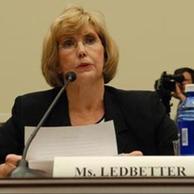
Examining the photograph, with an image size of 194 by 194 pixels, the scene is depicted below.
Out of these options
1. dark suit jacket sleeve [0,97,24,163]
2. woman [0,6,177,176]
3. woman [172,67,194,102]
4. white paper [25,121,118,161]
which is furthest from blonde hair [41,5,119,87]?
woman [172,67,194,102]

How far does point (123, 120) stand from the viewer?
1.88m

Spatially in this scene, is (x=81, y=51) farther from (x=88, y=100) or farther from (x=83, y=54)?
(x=88, y=100)

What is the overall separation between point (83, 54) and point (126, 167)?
0.81m

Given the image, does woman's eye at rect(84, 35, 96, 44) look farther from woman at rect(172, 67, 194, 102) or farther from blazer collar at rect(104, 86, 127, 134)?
woman at rect(172, 67, 194, 102)

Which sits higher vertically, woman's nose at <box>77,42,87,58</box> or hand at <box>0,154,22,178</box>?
woman's nose at <box>77,42,87,58</box>

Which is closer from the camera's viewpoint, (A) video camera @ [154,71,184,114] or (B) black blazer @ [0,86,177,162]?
(B) black blazer @ [0,86,177,162]

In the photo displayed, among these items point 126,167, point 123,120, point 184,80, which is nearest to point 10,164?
point 126,167

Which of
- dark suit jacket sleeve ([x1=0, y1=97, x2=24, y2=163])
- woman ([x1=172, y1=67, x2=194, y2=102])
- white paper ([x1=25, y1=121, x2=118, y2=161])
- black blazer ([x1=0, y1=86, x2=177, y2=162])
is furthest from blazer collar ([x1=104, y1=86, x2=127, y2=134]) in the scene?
woman ([x1=172, y1=67, x2=194, y2=102])

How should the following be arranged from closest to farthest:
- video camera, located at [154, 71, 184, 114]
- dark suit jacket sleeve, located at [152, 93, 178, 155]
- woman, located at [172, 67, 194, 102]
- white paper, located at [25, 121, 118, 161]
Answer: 1. white paper, located at [25, 121, 118, 161]
2. dark suit jacket sleeve, located at [152, 93, 178, 155]
3. video camera, located at [154, 71, 184, 114]
4. woman, located at [172, 67, 194, 102]

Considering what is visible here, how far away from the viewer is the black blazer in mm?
1830

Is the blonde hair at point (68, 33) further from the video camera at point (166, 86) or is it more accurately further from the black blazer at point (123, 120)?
the video camera at point (166, 86)

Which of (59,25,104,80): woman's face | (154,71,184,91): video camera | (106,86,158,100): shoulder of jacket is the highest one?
(59,25,104,80): woman's face

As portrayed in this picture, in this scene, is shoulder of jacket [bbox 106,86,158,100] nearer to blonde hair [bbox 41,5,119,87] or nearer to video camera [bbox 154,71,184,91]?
blonde hair [bbox 41,5,119,87]

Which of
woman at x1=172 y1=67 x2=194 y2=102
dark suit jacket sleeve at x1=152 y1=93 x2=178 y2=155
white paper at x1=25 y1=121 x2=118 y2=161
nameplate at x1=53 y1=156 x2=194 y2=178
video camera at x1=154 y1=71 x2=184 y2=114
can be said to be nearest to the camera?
nameplate at x1=53 y1=156 x2=194 y2=178
